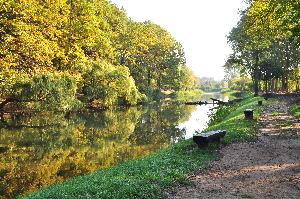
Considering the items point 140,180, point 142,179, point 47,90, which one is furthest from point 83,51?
point 140,180

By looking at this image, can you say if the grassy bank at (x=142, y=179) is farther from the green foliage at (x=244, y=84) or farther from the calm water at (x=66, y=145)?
the green foliage at (x=244, y=84)

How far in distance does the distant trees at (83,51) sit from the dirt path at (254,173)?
19.1 metres

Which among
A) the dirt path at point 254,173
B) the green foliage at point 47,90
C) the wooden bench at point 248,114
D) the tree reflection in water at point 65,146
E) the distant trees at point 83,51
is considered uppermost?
the distant trees at point 83,51

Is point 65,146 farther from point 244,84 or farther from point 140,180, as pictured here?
point 244,84

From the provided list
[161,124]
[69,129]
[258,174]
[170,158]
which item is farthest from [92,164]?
[161,124]

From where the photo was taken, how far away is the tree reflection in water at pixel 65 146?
1706 centimetres

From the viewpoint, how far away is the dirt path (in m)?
10.1

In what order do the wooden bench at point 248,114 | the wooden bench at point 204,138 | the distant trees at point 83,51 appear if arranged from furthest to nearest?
the distant trees at point 83,51, the wooden bench at point 248,114, the wooden bench at point 204,138

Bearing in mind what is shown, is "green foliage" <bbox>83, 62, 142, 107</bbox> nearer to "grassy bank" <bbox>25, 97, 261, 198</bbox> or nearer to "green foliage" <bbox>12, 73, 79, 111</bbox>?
"green foliage" <bbox>12, 73, 79, 111</bbox>

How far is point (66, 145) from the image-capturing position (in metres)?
24.8

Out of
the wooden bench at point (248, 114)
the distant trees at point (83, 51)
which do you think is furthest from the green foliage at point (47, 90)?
the wooden bench at point (248, 114)

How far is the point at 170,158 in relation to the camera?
14.5 meters

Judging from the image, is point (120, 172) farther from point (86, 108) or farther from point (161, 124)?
point (86, 108)

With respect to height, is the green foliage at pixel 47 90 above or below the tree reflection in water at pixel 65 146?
above
